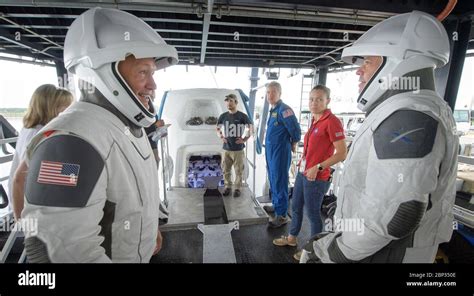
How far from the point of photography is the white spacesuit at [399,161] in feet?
2.76

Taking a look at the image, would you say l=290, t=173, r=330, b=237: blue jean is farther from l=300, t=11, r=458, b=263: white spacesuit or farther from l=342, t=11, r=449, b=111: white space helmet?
l=342, t=11, r=449, b=111: white space helmet

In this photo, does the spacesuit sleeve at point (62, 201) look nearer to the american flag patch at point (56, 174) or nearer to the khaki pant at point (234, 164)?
the american flag patch at point (56, 174)

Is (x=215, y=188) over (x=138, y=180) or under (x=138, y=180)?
under

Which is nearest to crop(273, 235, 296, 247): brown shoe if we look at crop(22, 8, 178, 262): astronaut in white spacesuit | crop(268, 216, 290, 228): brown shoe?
crop(268, 216, 290, 228): brown shoe

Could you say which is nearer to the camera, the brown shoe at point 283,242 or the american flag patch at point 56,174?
the american flag patch at point 56,174

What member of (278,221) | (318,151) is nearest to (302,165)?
(318,151)

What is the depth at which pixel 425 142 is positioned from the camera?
0.83m

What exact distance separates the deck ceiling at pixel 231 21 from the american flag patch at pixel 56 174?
1667mm

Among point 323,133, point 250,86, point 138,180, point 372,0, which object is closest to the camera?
point 138,180

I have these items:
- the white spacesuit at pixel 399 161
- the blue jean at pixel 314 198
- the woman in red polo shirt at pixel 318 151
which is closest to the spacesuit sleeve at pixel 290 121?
the woman in red polo shirt at pixel 318 151

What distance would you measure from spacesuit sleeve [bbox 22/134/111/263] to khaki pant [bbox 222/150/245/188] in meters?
3.14
